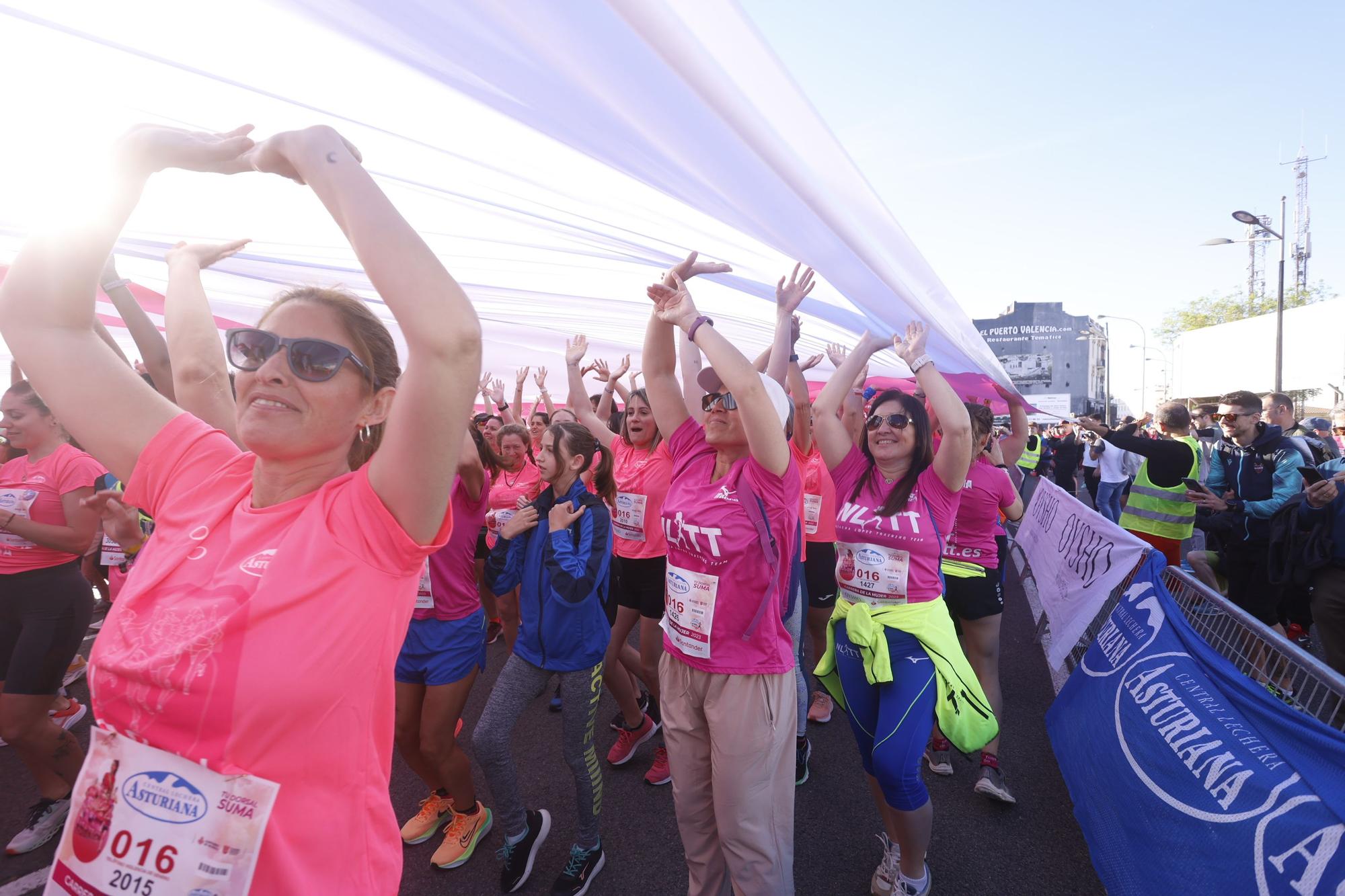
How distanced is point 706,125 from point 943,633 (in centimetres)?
223

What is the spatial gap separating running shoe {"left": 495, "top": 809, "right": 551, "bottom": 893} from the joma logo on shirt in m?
2.41

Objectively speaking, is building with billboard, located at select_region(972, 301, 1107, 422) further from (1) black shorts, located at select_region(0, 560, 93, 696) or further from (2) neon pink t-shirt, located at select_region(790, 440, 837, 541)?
(1) black shorts, located at select_region(0, 560, 93, 696)

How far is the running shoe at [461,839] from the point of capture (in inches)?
122

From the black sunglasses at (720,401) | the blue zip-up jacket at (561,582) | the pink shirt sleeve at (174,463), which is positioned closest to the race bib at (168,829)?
the pink shirt sleeve at (174,463)

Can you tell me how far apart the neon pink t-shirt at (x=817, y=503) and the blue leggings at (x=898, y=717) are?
2.02 metres

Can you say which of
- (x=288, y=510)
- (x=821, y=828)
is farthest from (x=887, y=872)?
(x=288, y=510)

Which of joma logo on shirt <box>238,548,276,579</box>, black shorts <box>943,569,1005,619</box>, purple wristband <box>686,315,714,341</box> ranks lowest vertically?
black shorts <box>943,569,1005,619</box>

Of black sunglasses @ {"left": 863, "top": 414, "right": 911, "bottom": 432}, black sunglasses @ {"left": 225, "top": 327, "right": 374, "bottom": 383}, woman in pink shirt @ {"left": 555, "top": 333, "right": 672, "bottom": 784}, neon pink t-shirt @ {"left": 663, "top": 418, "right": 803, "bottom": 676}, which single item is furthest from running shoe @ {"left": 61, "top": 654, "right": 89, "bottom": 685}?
black sunglasses @ {"left": 863, "top": 414, "right": 911, "bottom": 432}

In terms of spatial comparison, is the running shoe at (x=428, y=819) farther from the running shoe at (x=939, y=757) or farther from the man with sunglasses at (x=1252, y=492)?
the man with sunglasses at (x=1252, y=492)

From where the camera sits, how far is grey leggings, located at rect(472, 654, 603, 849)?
2.92m

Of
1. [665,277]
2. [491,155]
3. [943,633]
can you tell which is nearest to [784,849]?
[943,633]

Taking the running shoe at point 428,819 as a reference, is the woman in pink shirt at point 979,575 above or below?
above

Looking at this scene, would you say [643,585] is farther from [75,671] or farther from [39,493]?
[75,671]

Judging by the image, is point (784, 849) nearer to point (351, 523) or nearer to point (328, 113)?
point (351, 523)
